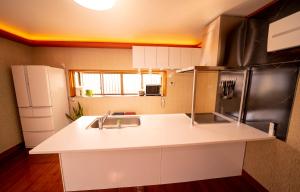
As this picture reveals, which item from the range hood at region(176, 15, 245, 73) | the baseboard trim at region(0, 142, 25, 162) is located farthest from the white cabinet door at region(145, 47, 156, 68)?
the baseboard trim at region(0, 142, 25, 162)

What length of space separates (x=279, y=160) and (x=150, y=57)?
259 cm

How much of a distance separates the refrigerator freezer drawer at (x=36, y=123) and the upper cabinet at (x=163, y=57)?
7.06 ft

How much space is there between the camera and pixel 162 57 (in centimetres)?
281

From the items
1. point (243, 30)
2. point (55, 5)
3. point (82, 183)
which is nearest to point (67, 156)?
point (82, 183)

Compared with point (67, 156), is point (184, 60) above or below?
above

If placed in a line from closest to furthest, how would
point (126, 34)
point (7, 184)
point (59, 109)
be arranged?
1. point (7, 184)
2. point (126, 34)
3. point (59, 109)

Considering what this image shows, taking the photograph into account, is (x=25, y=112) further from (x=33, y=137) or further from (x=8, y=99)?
(x=33, y=137)

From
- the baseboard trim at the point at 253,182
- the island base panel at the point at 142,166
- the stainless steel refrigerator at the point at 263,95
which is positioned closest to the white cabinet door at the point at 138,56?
the stainless steel refrigerator at the point at 263,95

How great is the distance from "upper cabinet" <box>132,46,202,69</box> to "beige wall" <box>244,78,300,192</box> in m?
1.92

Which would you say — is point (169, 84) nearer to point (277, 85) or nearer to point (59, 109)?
point (277, 85)

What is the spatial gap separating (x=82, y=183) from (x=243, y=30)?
2.62 metres

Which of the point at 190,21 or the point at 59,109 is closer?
the point at 190,21

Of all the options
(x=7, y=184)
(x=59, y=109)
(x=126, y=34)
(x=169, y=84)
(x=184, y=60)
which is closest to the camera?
(x=7, y=184)

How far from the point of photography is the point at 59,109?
107 inches
